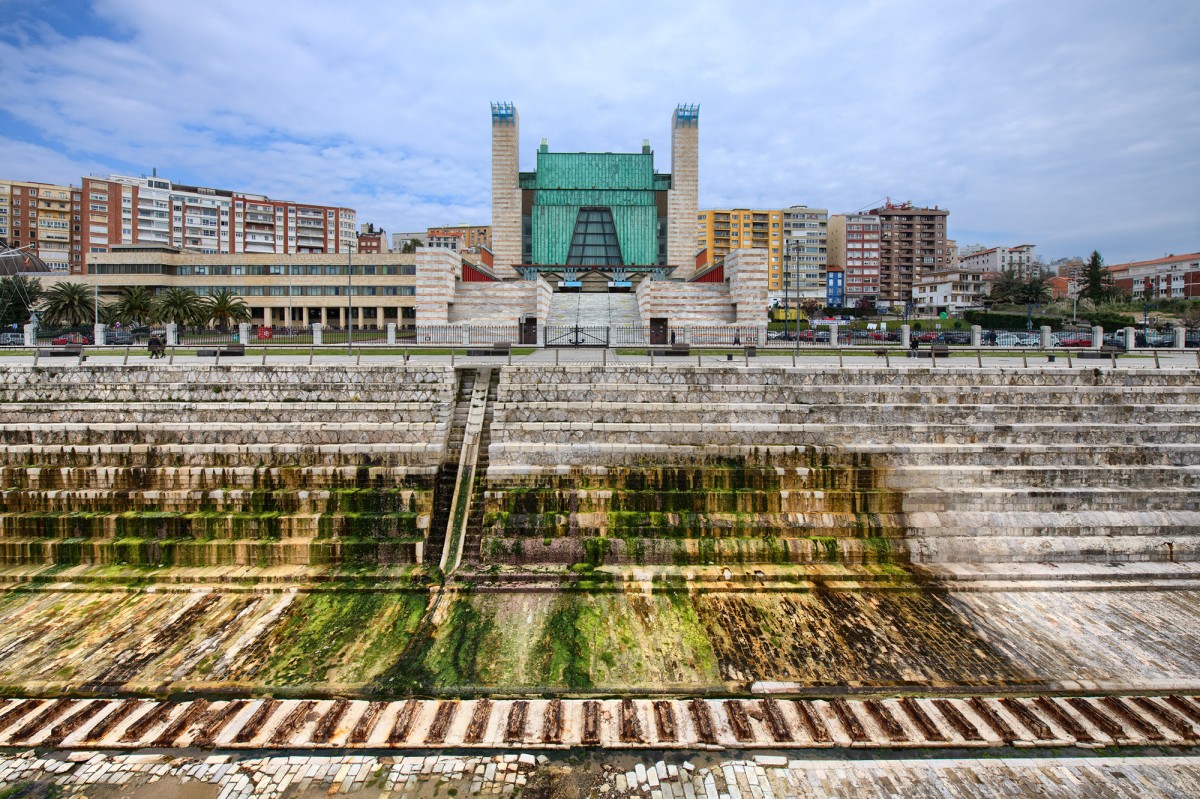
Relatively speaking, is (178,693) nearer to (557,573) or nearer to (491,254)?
(557,573)

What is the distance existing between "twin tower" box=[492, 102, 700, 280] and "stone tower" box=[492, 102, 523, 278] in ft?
0.24

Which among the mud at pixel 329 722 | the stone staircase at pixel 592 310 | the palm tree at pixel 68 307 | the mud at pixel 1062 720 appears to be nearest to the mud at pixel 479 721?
the mud at pixel 329 722

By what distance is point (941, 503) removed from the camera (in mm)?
14195

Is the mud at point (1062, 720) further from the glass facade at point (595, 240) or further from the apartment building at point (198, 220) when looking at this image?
the apartment building at point (198, 220)

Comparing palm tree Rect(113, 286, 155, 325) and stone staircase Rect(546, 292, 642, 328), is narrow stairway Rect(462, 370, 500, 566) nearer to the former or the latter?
stone staircase Rect(546, 292, 642, 328)

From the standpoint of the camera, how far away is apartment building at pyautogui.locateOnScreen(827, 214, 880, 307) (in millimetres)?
100812

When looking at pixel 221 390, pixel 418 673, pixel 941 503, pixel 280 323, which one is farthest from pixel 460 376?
pixel 280 323

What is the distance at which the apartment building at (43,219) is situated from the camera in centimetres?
8425

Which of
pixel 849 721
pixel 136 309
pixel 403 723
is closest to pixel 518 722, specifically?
pixel 403 723

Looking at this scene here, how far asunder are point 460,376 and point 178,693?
9.73 m

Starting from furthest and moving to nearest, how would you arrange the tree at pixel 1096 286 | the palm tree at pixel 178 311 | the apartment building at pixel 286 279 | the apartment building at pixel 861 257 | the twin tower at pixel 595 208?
the apartment building at pixel 861 257, the tree at pixel 1096 286, the apartment building at pixel 286 279, the twin tower at pixel 595 208, the palm tree at pixel 178 311

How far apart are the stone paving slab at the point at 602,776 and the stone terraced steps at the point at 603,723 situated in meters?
0.26

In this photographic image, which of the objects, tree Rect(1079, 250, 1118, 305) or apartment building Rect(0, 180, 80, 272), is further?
apartment building Rect(0, 180, 80, 272)

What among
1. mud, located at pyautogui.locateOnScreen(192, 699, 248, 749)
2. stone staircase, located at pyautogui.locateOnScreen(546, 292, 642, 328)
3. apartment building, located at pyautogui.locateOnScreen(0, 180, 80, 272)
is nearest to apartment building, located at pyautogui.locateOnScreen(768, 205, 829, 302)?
stone staircase, located at pyautogui.locateOnScreen(546, 292, 642, 328)
